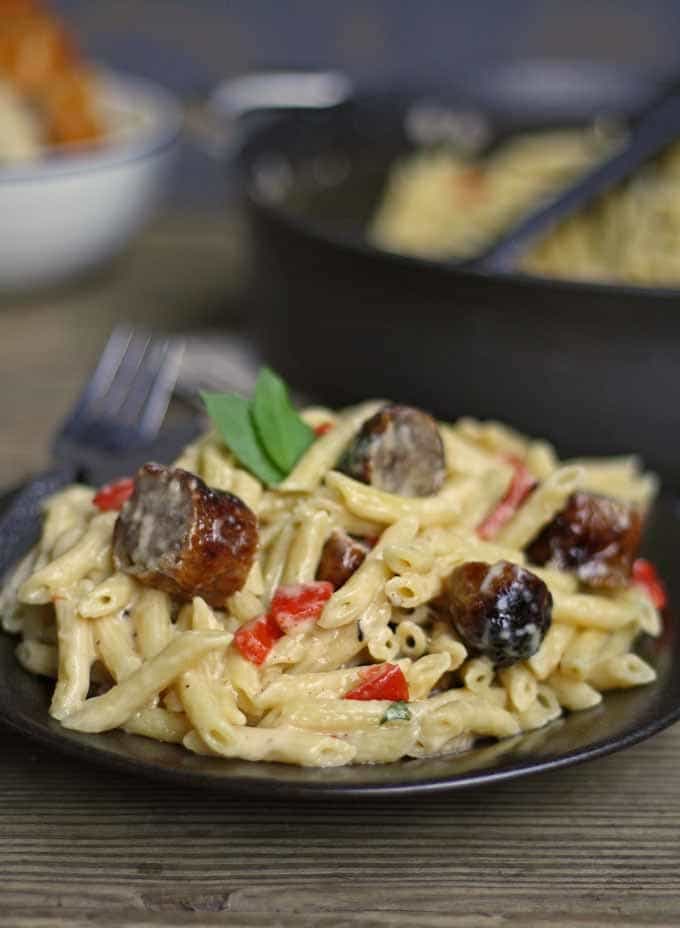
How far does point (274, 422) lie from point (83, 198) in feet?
5.63

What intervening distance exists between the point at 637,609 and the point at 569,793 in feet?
0.89

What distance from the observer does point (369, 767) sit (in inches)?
62.0

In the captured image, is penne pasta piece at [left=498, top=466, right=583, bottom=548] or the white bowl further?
the white bowl

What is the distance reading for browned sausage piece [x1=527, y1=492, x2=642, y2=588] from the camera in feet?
6.17

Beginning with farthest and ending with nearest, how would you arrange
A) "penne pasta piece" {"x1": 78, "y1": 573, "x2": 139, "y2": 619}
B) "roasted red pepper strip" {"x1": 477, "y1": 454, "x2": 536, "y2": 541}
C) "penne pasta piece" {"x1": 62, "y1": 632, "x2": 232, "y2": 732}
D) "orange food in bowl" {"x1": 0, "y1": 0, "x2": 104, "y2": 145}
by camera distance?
"orange food in bowl" {"x1": 0, "y1": 0, "x2": 104, "y2": 145}, "roasted red pepper strip" {"x1": 477, "y1": 454, "x2": 536, "y2": 541}, "penne pasta piece" {"x1": 78, "y1": 573, "x2": 139, "y2": 619}, "penne pasta piece" {"x1": 62, "y1": 632, "x2": 232, "y2": 732}

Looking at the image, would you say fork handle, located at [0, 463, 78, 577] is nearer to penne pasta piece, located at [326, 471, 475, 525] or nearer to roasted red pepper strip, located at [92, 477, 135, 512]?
roasted red pepper strip, located at [92, 477, 135, 512]

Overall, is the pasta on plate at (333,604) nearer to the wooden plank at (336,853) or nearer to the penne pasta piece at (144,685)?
the penne pasta piece at (144,685)

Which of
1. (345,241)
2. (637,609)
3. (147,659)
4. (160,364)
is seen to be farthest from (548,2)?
(147,659)

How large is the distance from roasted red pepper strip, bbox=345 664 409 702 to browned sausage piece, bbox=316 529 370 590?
0.14m

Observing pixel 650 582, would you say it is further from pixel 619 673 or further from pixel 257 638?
pixel 257 638

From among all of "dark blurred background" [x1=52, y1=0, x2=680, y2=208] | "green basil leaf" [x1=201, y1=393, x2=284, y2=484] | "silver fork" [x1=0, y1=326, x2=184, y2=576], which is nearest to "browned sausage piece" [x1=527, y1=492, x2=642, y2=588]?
"green basil leaf" [x1=201, y1=393, x2=284, y2=484]

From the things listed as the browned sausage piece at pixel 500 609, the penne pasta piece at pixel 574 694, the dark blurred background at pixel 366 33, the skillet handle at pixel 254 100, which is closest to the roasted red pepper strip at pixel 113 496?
the browned sausage piece at pixel 500 609

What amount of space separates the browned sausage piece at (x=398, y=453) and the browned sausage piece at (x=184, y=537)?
0.18 metres

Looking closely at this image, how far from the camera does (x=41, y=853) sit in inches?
63.0
